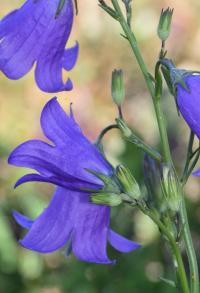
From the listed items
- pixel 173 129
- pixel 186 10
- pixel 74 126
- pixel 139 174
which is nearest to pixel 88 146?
pixel 74 126

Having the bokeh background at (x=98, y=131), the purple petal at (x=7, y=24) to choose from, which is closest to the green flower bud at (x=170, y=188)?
the purple petal at (x=7, y=24)

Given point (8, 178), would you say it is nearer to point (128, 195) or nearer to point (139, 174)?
point (139, 174)

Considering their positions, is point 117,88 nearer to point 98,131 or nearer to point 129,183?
point 129,183

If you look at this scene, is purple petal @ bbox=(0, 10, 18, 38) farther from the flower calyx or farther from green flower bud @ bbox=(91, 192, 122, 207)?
green flower bud @ bbox=(91, 192, 122, 207)

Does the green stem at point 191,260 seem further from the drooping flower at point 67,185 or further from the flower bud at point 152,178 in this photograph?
the drooping flower at point 67,185

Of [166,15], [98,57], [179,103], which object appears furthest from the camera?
[98,57]
